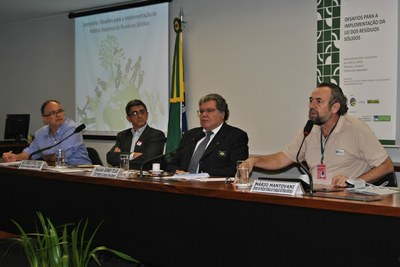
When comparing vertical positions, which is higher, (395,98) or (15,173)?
(395,98)

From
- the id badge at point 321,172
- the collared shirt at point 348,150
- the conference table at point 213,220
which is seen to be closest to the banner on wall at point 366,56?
the collared shirt at point 348,150

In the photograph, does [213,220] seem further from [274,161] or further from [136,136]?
[136,136]

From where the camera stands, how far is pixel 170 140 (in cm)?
555

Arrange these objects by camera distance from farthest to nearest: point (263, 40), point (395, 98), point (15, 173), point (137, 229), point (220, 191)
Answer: point (263, 40) < point (395, 98) < point (15, 173) < point (137, 229) < point (220, 191)

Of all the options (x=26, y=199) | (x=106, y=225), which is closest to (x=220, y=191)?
(x=106, y=225)

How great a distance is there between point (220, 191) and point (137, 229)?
0.69 metres

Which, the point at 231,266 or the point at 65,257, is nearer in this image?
the point at 65,257

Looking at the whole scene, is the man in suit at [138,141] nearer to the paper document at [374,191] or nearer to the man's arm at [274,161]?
the man's arm at [274,161]

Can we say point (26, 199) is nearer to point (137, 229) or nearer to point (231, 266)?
point (137, 229)

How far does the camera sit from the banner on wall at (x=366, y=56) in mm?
4387

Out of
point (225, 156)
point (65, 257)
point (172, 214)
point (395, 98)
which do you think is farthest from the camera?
point (395, 98)

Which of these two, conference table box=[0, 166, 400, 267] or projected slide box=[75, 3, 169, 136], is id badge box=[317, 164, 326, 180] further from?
projected slide box=[75, 3, 169, 136]

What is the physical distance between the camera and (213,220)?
2.67 metres

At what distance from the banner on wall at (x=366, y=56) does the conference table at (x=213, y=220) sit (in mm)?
2094
